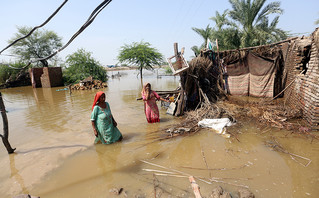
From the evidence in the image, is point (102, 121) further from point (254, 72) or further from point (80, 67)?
point (80, 67)

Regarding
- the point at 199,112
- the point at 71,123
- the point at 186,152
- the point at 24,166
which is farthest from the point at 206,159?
the point at 71,123

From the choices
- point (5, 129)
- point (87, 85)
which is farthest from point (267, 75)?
point (87, 85)

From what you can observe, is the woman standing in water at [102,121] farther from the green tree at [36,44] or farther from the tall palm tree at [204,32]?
the green tree at [36,44]

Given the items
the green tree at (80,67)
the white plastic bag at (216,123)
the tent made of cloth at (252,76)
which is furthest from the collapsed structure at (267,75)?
the green tree at (80,67)

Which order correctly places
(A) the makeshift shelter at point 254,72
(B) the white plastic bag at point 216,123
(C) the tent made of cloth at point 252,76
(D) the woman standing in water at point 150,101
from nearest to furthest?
1. (B) the white plastic bag at point 216,123
2. (D) the woman standing in water at point 150,101
3. (A) the makeshift shelter at point 254,72
4. (C) the tent made of cloth at point 252,76

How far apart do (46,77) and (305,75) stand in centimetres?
2276

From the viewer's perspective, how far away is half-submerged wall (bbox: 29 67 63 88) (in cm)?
1934

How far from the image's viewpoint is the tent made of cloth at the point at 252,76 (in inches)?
321

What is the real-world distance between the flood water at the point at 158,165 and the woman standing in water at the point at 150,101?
0.78m

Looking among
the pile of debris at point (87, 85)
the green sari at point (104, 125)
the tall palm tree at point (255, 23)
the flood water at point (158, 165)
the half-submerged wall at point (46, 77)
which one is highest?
the tall palm tree at point (255, 23)

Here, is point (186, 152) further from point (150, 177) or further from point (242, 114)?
point (242, 114)

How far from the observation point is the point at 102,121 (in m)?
4.09

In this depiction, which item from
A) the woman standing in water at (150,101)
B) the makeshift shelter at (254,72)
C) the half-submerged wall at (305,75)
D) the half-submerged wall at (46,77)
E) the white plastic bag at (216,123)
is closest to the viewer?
the half-submerged wall at (305,75)

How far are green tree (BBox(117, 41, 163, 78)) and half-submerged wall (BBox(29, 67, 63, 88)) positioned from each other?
825cm
